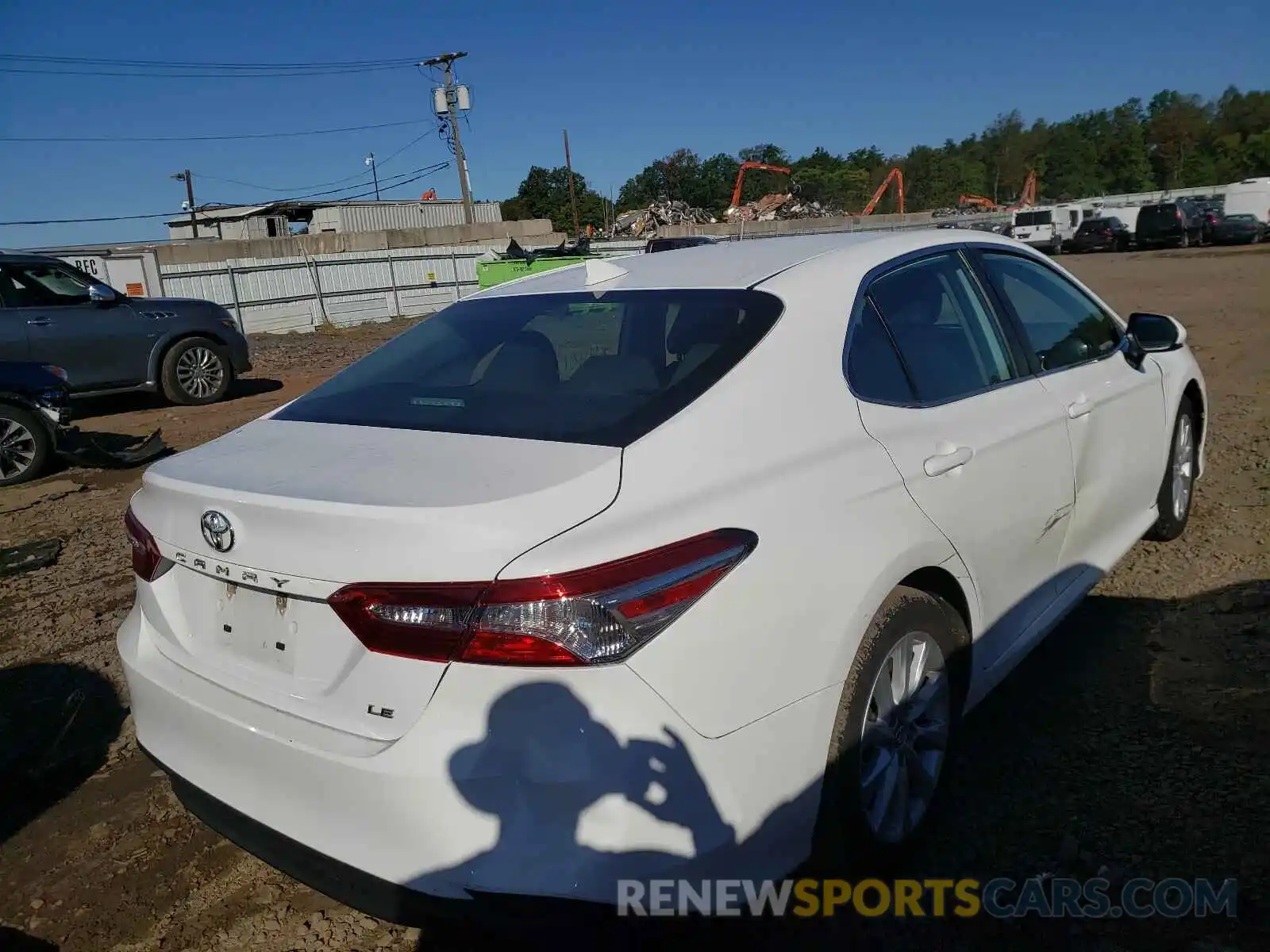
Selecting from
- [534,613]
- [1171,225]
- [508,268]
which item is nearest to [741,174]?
[1171,225]

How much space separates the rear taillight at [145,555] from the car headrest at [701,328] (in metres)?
1.38

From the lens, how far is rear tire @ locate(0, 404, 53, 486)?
301 inches

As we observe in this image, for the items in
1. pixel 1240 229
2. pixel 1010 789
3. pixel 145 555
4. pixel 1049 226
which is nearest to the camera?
pixel 145 555

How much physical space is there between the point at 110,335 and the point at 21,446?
10.8 ft

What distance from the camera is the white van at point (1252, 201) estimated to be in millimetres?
A: 36531

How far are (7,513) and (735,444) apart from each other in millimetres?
6829

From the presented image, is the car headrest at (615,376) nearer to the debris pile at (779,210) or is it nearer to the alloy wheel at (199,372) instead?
the alloy wheel at (199,372)

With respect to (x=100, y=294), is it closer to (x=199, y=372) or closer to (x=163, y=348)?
(x=163, y=348)

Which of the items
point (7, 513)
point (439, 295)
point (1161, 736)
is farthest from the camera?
point (439, 295)

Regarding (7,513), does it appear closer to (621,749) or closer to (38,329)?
(38,329)

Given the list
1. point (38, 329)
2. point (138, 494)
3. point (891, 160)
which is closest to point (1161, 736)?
point (138, 494)

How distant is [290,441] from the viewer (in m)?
2.42

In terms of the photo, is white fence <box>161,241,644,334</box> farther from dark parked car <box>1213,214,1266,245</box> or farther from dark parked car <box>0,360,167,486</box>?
dark parked car <box>1213,214,1266,245</box>

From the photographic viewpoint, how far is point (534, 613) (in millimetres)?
1714
